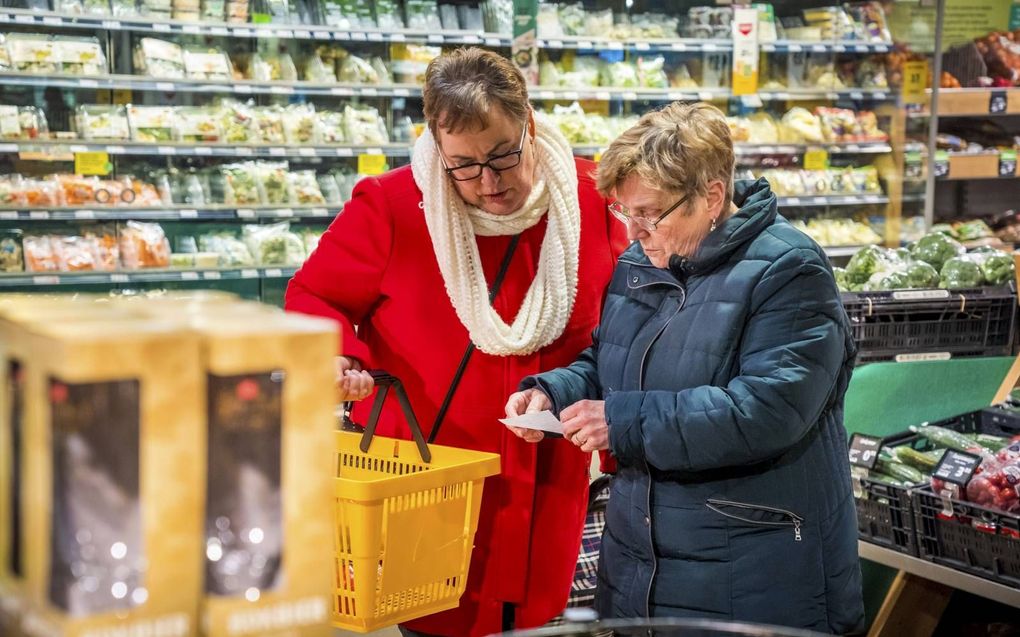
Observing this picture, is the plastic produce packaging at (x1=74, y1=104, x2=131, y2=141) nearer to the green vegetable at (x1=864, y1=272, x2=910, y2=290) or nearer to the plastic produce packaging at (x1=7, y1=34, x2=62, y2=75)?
the plastic produce packaging at (x1=7, y1=34, x2=62, y2=75)

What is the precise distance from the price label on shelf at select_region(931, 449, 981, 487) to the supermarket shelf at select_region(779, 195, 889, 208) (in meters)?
4.20

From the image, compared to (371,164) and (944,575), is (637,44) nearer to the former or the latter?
(371,164)

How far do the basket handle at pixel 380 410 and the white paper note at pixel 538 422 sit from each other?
0.16 meters

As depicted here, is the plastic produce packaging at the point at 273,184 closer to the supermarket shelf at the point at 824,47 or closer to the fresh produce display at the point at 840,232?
the supermarket shelf at the point at 824,47

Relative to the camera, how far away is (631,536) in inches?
78.3

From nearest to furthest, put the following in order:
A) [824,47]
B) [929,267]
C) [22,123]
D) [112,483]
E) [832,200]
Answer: [112,483] < [929,267] < [22,123] < [824,47] < [832,200]

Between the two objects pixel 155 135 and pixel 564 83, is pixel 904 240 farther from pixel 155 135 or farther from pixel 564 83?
pixel 155 135

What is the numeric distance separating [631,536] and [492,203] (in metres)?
0.72

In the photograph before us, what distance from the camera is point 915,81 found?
22.3ft

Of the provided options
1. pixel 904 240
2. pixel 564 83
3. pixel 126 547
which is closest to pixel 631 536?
pixel 126 547

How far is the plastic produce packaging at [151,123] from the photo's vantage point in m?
5.40

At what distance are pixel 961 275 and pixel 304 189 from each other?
351cm

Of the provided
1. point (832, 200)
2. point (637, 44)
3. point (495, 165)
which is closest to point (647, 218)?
point (495, 165)

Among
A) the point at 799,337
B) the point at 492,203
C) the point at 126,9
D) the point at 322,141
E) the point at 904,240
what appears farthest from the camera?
the point at 904,240
